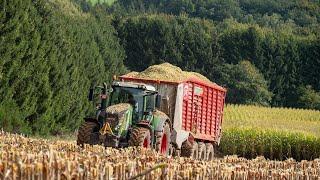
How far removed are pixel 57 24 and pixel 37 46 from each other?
611cm

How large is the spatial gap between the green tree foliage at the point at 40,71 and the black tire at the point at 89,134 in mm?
11690

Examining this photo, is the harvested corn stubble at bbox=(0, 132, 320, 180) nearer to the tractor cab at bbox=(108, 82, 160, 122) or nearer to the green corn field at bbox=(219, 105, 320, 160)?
the tractor cab at bbox=(108, 82, 160, 122)

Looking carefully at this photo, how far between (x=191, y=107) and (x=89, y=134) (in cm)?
549

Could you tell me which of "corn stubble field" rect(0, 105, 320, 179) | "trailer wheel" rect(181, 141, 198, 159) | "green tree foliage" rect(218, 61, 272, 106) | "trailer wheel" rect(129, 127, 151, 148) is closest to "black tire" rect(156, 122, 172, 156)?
"trailer wheel" rect(129, 127, 151, 148)

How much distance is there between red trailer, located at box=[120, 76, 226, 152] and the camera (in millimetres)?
23781

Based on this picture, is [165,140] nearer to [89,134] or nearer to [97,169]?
[89,134]

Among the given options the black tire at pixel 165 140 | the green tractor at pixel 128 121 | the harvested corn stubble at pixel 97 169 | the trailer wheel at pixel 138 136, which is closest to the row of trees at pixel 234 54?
the black tire at pixel 165 140

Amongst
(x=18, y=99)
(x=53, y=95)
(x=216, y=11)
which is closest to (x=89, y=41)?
(x=53, y=95)

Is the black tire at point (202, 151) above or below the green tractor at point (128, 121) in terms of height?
below

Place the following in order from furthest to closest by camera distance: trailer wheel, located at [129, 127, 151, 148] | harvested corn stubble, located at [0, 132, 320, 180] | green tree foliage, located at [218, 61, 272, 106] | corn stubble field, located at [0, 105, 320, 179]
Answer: green tree foliage, located at [218, 61, 272, 106] < trailer wheel, located at [129, 127, 151, 148] < corn stubble field, located at [0, 105, 320, 179] < harvested corn stubble, located at [0, 132, 320, 180]

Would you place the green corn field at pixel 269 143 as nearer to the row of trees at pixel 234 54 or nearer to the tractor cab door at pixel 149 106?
the tractor cab door at pixel 149 106

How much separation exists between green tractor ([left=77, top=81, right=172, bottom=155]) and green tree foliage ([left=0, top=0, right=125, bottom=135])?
1108 cm

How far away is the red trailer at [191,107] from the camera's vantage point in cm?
2378

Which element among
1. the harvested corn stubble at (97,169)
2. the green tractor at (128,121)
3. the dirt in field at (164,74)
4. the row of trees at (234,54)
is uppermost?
Result: the row of trees at (234,54)
